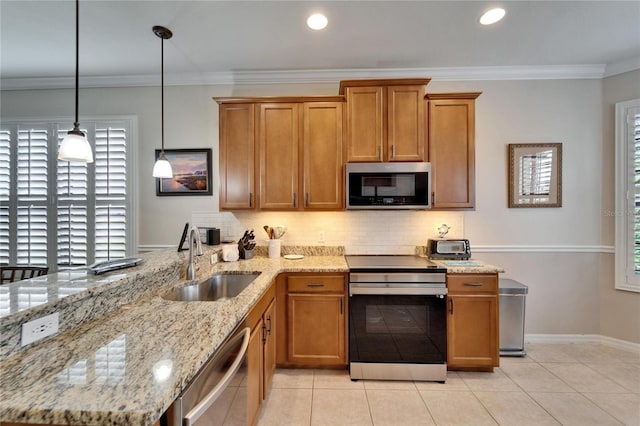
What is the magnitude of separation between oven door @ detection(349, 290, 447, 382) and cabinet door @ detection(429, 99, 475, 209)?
97 centimetres

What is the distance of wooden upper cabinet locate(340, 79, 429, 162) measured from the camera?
2.43 meters

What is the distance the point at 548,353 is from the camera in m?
2.55

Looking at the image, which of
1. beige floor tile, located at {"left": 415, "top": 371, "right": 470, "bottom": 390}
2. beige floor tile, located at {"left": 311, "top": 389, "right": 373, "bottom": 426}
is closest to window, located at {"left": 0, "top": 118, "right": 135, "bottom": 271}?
beige floor tile, located at {"left": 311, "top": 389, "right": 373, "bottom": 426}

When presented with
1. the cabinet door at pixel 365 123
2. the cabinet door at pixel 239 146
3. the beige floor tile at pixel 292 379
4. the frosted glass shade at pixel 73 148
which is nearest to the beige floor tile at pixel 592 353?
the beige floor tile at pixel 292 379

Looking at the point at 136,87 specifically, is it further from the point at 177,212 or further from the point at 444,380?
the point at 444,380

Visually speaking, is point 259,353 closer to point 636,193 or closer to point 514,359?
point 514,359

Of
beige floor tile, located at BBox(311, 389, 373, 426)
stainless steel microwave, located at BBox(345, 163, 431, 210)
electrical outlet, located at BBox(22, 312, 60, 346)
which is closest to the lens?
electrical outlet, located at BBox(22, 312, 60, 346)

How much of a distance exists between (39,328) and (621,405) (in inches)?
137

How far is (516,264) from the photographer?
279 centimetres

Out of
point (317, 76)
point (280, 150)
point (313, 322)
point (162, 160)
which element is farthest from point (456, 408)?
point (317, 76)

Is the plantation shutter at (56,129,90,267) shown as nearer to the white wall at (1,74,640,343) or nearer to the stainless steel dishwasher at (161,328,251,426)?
the white wall at (1,74,640,343)

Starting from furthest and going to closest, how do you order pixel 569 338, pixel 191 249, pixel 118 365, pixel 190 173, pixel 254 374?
pixel 190 173 → pixel 569 338 → pixel 191 249 → pixel 254 374 → pixel 118 365

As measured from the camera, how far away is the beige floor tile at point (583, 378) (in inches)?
80.8

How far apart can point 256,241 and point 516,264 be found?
2.81 metres
